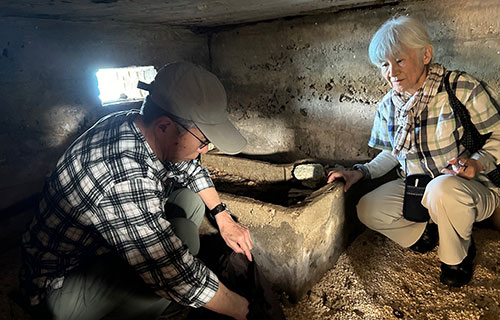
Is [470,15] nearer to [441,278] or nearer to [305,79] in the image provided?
[305,79]

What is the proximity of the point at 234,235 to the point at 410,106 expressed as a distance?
4.13 ft

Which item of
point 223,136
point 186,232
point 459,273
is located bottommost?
point 459,273

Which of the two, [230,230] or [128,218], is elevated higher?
[128,218]

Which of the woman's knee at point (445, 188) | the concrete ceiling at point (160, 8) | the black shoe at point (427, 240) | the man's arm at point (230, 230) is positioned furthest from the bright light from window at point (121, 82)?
the black shoe at point (427, 240)

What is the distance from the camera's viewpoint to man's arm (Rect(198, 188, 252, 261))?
1549 mm

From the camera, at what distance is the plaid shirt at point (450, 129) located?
1.60m

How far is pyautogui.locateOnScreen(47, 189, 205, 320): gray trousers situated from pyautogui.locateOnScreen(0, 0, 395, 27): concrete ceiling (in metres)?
1.40

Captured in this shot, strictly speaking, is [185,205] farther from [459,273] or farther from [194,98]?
[459,273]

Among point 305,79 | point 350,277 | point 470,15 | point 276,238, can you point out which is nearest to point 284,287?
point 276,238

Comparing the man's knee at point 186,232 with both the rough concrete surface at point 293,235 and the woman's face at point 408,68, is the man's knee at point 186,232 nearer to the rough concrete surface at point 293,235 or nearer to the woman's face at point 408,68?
the rough concrete surface at point 293,235

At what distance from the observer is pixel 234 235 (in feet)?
5.28

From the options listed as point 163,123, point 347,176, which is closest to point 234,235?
point 163,123

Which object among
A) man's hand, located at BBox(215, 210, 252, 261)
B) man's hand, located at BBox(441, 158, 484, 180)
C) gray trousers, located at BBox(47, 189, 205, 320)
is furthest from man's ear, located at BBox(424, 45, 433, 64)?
gray trousers, located at BBox(47, 189, 205, 320)

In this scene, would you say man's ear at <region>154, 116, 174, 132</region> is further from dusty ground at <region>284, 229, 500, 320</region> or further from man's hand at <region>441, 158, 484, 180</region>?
man's hand at <region>441, 158, 484, 180</region>
